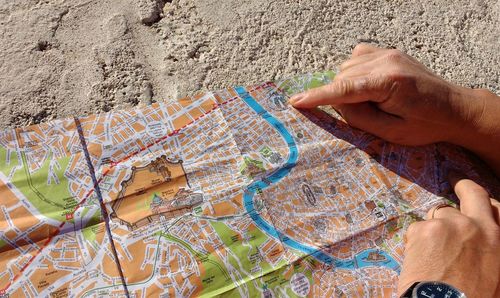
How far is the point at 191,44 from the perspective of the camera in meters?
1.64

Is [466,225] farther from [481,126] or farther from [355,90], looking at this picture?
[355,90]

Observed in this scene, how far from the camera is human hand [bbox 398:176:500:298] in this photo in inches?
48.8

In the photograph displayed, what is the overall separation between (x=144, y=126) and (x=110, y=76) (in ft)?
0.78

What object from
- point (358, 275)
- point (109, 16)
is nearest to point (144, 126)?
point (109, 16)

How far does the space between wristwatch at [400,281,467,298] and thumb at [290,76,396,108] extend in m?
0.52

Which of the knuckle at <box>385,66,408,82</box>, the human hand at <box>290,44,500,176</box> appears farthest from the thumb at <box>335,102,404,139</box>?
the knuckle at <box>385,66,408,82</box>

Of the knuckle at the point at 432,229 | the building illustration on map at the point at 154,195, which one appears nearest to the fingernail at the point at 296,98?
the building illustration on map at the point at 154,195

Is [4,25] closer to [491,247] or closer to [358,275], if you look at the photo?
[358,275]

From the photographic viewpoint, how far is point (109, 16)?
161cm

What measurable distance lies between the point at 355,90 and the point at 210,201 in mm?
499

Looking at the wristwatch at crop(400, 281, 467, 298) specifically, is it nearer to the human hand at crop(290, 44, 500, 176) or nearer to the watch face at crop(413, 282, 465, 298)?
the watch face at crop(413, 282, 465, 298)

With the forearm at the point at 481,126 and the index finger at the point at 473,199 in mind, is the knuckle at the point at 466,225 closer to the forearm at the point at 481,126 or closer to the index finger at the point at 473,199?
the index finger at the point at 473,199

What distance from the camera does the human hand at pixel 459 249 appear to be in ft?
4.06

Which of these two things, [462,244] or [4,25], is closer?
[462,244]
